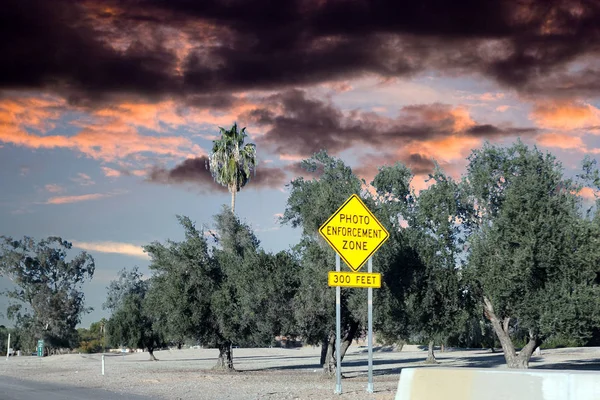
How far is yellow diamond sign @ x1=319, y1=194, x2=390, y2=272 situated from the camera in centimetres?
2138

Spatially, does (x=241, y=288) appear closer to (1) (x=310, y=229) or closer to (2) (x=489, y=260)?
(1) (x=310, y=229)

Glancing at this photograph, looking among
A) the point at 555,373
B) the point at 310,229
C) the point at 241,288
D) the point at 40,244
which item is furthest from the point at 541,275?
the point at 40,244

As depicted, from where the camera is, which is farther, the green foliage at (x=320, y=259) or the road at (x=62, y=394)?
the green foliage at (x=320, y=259)

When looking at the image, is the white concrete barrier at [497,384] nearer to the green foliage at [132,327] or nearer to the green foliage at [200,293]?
the green foliage at [200,293]

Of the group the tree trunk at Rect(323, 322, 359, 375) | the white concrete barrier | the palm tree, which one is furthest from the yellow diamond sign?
the palm tree

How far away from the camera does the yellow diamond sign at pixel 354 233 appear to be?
21.4 metres

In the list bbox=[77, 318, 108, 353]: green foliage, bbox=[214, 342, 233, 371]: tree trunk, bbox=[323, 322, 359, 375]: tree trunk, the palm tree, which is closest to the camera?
bbox=[323, 322, 359, 375]: tree trunk

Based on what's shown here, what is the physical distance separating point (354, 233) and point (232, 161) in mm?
42897

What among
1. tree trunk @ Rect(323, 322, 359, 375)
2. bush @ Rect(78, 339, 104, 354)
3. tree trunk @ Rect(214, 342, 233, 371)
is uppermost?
tree trunk @ Rect(323, 322, 359, 375)

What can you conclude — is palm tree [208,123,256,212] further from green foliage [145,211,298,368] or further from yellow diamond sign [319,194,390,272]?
yellow diamond sign [319,194,390,272]

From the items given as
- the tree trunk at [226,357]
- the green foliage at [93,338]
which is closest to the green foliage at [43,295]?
the green foliage at [93,338]

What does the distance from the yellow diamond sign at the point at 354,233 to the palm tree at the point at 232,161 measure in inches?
1667

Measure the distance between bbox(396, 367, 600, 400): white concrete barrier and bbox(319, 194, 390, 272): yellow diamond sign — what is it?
527 inches

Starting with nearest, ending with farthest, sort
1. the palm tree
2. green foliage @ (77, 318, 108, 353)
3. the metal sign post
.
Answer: the metal sign post
the palm tree
green foliage @ (77, 318, 108, 353)
